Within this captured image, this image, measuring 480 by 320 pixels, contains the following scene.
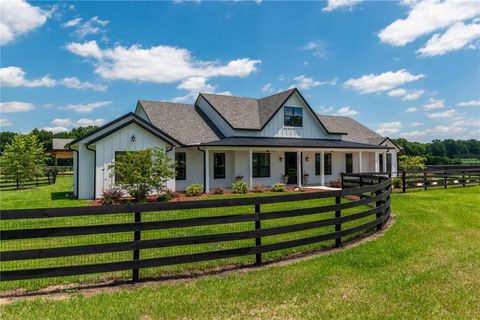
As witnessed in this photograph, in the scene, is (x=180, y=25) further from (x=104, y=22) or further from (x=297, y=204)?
(x=297, y=204)

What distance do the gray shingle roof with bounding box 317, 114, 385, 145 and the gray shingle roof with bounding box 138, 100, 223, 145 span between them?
1239 cm

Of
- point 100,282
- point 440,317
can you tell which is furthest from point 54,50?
point 440,317

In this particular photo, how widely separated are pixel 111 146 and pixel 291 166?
12.5 metres

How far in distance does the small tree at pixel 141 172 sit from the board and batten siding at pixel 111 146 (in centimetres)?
115

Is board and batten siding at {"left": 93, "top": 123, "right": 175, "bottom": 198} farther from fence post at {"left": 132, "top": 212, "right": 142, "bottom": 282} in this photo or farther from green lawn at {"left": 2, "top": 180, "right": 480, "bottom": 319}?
green lawn at {"left": 2, "top": 180, "right": 480, "bottom": 319}

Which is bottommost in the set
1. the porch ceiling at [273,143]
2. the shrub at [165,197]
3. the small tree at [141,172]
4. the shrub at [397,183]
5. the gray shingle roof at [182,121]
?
the shrub at [165,197]

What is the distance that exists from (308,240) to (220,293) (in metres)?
2.42

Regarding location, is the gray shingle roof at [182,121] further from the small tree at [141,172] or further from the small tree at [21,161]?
the small tree at [21,161]

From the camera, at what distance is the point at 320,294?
13.7ft

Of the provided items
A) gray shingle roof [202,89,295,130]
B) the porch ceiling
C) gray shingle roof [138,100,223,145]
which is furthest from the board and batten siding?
gray shingle roof [202,89,295,130]

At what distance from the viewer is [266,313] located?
365cm

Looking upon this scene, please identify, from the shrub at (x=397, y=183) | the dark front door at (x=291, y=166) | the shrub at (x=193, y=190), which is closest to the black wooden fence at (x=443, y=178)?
the shrub at (x=397, y=183)

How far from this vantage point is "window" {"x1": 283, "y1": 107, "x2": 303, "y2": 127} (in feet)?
78.7

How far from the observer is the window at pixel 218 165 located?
20.9 metres
